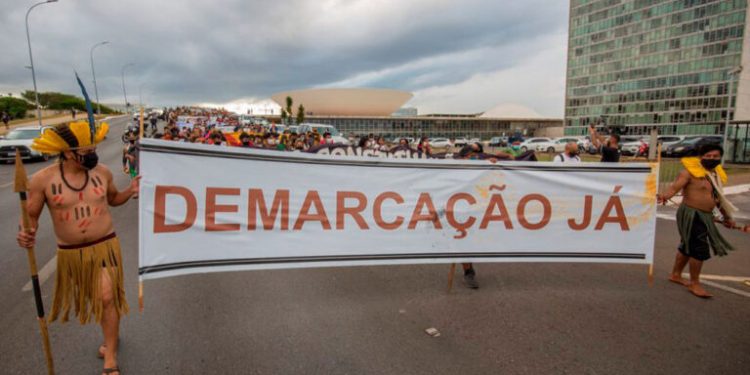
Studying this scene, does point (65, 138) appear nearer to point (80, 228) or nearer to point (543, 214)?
point (80, 228)

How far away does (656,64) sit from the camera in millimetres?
87188

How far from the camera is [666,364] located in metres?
3.01

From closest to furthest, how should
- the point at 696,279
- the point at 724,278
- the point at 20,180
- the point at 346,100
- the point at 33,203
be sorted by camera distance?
the point at 20,180 → the point at 33,203 → the point at 696,279 → the point at 724,278 → the point at 346,100

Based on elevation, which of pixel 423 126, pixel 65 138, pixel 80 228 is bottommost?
pixel 80 228

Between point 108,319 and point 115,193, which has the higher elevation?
point 115,193

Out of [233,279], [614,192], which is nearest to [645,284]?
[614,192]

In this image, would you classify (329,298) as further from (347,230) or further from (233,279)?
(233,279)

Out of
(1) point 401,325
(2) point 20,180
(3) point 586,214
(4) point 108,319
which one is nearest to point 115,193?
(2) point 20,180

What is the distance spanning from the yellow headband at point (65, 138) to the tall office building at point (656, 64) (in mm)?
96299

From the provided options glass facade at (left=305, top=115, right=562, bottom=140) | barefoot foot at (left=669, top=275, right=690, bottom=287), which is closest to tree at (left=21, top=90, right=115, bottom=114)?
glass facade at (left=305, top=115, right=562, bottom=140)

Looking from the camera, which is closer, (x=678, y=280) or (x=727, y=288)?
(x=727, y=288)

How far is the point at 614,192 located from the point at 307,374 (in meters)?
3.80

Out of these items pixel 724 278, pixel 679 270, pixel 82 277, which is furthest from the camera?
pixel 724 278

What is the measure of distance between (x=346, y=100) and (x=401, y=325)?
115 m
